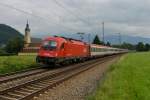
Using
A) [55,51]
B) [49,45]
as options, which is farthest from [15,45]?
[55,51]

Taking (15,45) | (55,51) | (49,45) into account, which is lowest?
(55,51)

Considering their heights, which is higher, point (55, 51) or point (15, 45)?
point (15, 45)

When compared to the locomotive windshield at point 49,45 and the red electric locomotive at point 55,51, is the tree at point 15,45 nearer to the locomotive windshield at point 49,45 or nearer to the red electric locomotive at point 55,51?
the red electric locomotive at point 55,51

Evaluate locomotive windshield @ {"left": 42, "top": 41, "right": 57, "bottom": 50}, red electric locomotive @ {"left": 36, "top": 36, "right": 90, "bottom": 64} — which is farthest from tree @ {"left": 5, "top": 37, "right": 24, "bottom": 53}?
locomotive windshield @ {"left": 42, "top": 41, "right": 57, "bottom": 50}

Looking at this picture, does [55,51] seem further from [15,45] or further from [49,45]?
[15,45]

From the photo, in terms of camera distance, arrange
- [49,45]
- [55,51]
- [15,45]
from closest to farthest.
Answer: [55,51] → [49,45] → [15,45]

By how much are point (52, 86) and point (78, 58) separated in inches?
895

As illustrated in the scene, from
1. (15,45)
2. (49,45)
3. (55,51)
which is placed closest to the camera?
(55,51)

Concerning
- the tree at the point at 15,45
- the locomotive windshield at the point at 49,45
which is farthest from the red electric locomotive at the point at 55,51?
the tree at the point at 15,45

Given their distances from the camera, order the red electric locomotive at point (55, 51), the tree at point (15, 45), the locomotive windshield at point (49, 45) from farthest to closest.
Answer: the tree at point (15, 45), the locomotive windshield at point (49, 45), the red electric locomotive at point (55, 51)

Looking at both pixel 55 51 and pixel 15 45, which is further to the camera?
pixel 15 45

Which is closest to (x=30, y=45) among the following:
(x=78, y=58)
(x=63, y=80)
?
(x=78, y=58)

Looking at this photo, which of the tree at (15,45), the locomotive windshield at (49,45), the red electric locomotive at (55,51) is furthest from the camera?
the tree at (15,45)

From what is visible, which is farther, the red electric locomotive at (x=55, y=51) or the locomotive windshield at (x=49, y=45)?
the locomotive windshield at (x=49, y=45)
